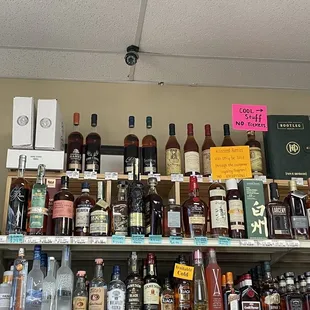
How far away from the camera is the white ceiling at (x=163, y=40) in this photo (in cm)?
246

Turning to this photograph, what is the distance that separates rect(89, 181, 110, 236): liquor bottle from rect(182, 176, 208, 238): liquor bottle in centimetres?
37

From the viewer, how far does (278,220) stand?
7.13ft

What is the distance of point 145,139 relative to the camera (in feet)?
8.84

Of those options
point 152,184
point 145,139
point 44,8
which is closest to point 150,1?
point 44,8

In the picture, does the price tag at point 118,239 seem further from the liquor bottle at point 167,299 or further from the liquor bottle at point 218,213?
the liquor bottle at point 218,213

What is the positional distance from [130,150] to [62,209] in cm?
58

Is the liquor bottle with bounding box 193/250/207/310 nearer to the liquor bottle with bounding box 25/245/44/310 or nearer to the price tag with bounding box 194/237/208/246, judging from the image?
the price tag with bounding box 194/237/208/246

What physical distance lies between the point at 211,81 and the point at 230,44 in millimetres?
347

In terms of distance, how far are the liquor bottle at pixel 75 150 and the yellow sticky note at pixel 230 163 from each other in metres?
0.71

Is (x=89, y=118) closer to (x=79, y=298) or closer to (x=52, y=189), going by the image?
(x=52, y=189)

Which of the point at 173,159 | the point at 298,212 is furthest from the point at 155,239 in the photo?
the point at 298,212

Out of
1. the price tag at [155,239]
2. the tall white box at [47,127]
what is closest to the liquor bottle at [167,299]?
the price tag at [155,239]

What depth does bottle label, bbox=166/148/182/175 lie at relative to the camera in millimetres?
2496

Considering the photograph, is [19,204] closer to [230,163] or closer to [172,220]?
[172,220]
